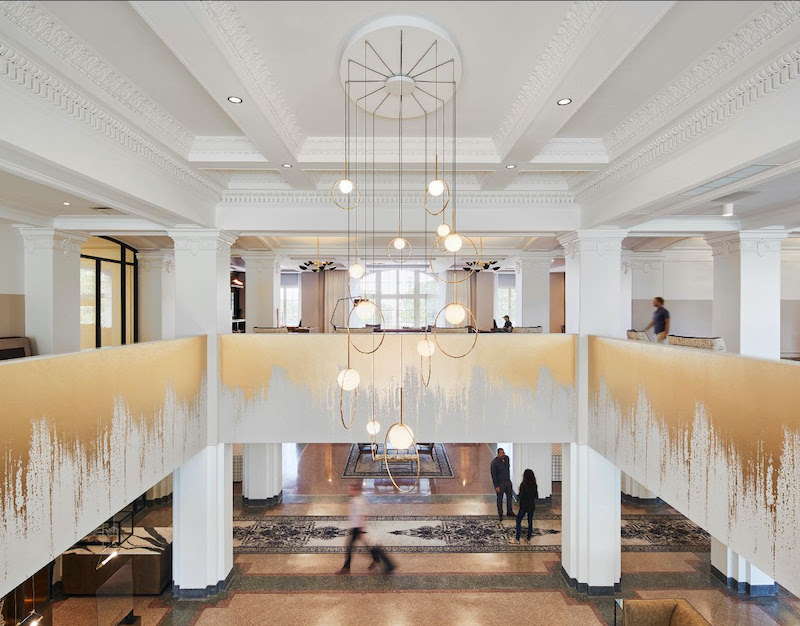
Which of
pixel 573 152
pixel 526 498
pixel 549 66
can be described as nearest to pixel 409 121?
pixel 549 66

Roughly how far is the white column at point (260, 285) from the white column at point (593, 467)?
6.91 meters

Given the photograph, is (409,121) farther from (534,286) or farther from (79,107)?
(534,286)

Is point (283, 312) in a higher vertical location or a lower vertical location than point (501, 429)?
higher

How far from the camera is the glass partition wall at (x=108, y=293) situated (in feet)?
28.6

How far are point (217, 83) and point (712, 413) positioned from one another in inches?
189

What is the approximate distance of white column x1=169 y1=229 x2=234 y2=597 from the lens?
6555 mm

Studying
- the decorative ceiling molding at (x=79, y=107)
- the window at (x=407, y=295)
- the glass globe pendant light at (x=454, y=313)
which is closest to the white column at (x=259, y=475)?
the decorative ceiling molding at (x=79, y=107)

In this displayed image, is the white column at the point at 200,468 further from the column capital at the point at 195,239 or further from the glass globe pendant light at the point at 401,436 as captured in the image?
the glass globe pendant light at the point at 401,436

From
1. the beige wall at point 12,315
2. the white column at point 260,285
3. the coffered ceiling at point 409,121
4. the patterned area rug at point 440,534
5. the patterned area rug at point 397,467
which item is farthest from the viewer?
the patterned area rug at point 397,467

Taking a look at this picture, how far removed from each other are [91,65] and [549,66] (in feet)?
11.2

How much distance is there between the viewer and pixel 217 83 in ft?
11.0

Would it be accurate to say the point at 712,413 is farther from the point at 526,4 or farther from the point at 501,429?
the point at 526,4

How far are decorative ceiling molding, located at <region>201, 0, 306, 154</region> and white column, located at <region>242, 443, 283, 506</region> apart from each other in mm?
7164

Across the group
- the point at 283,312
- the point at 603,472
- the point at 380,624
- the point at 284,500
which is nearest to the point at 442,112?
the point at 603,472
